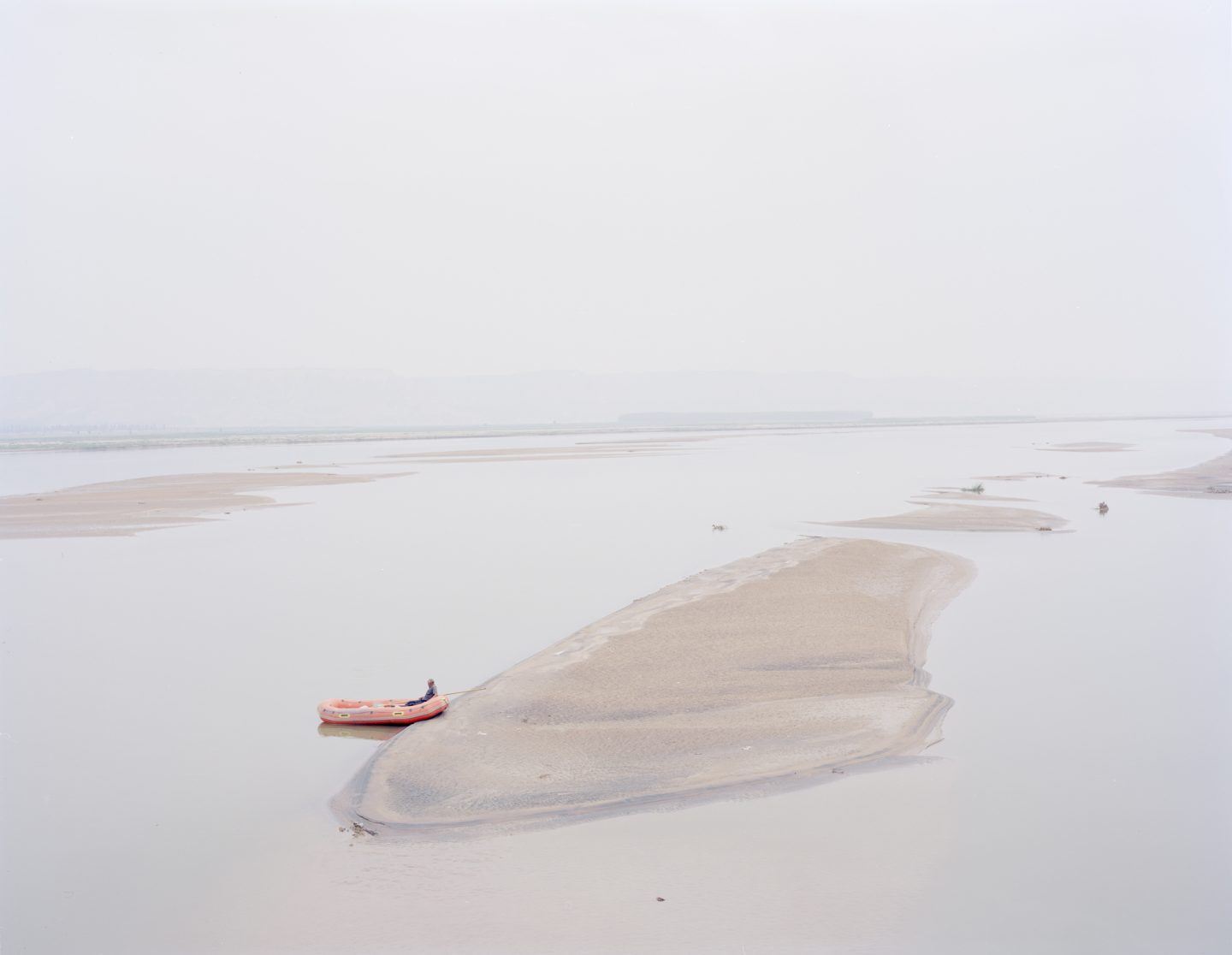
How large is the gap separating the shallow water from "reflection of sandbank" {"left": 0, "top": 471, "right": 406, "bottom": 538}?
796 centimetres

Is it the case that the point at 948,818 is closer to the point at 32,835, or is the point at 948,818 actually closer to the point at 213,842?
the point at 213,842

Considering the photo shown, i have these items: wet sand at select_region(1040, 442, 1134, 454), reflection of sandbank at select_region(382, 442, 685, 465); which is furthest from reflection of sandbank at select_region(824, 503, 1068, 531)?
wet sand at select_region(1040, 442, 1134, 454)

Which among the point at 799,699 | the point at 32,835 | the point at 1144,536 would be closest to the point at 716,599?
the point at 799,699

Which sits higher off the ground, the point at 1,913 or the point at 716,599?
the point at 716,599

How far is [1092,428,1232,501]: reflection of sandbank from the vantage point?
42.1 meters

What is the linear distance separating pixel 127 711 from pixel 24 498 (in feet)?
123

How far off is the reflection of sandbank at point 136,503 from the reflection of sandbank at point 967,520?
2627cm

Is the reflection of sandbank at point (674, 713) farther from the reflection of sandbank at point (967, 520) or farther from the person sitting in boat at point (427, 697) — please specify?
the reflection of sandbank at point (967, 520)

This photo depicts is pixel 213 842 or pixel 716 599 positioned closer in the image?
pixel 213 842

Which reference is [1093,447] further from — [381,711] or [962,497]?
[381,711]

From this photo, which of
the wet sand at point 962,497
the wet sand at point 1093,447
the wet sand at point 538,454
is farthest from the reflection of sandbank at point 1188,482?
the wet sand at point 538,454

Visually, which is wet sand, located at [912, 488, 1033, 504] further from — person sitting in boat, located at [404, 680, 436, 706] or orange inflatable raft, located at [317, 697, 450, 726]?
orange inflatable raft, located at [317, 697, 450, 726]

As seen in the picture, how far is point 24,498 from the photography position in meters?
46.5

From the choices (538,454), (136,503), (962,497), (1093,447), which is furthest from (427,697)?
(1093,447)
